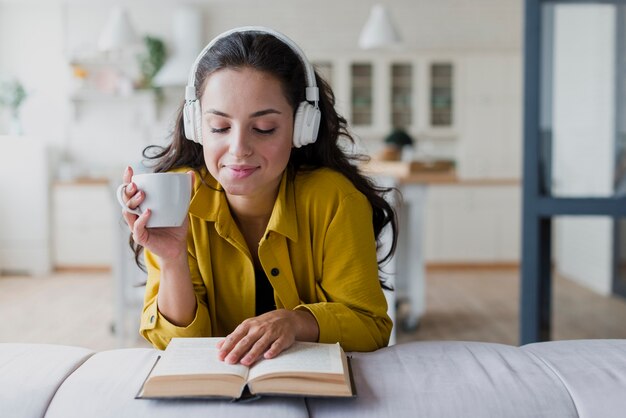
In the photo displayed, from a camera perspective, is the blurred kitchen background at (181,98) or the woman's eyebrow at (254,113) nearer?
the woman's eyebrow at (254,113)

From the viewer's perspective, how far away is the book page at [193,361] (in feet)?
2.96

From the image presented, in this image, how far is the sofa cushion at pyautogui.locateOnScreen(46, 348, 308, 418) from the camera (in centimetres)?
84

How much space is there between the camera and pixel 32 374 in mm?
920

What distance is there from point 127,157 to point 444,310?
343 centimetres

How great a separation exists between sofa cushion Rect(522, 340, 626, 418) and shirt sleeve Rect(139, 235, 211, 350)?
555 millimetres

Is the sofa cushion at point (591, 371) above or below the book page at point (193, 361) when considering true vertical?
below

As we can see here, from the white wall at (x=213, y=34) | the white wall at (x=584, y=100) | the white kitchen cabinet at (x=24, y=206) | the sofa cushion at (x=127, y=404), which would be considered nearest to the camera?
the sofa cushion at (x=127, y=404)

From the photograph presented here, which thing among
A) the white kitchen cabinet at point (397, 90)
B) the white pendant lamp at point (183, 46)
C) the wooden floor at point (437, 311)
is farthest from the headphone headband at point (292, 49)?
the white kitchen cabinet at point (397, 90)

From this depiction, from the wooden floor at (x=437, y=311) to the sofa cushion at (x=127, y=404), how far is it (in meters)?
2.79

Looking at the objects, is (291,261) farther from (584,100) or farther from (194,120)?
(584,100)

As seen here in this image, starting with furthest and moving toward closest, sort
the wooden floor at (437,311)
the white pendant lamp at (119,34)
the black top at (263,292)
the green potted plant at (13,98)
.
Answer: the green potted plant at (13,98) → the white pendant lamp at (119,34) → the wooden floor at (437,311) → the black top at (263,292)

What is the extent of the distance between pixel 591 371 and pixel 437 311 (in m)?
3.61

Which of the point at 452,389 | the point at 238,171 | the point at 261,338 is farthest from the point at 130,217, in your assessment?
the point at 452,389

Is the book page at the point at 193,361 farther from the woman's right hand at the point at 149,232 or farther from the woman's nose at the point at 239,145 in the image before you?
the woman's nose at the point at 239,145
